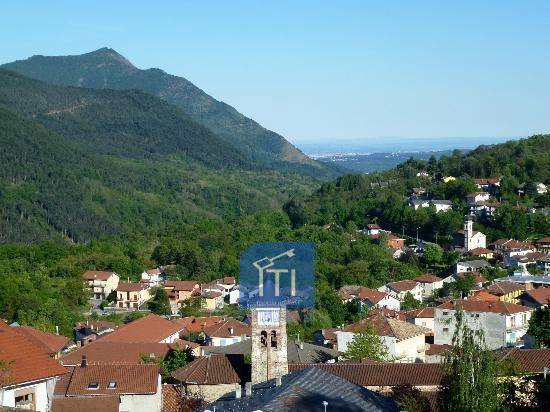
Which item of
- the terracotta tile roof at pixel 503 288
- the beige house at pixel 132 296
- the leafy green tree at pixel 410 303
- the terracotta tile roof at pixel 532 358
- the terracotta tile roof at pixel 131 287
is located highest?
the terracotta tile roof at pixel 532 358

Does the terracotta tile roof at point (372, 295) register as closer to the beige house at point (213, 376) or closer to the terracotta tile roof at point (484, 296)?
the terracotta tile roof at point (484, 296)

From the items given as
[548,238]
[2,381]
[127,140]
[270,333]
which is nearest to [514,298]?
[548,238]

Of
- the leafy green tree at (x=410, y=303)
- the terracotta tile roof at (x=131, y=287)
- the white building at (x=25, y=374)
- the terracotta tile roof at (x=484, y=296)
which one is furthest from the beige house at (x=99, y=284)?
the white building at (x=25, y=374)

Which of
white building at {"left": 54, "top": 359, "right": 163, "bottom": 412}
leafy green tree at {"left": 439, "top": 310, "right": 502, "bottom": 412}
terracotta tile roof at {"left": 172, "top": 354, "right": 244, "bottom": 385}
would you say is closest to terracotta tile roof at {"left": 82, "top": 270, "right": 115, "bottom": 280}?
terracotta tile roof at {"left": 172, "top": 354, "right": 244, "bottom": 385}

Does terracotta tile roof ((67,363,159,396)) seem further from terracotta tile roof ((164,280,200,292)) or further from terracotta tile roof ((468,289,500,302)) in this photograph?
terracotta tile roof ((164,280,200,292))

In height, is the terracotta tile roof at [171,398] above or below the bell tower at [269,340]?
below

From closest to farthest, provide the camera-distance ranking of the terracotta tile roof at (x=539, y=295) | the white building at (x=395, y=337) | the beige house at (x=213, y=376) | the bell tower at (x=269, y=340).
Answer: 1. the bell tower at (x=269, y=340)
2. the beige house at (x=213, y=376)
3. the white building at (x=395, y=337)
4. the terracotta tile roof at (x=539, y=295)

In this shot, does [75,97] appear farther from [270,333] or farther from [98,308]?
[270,333]
